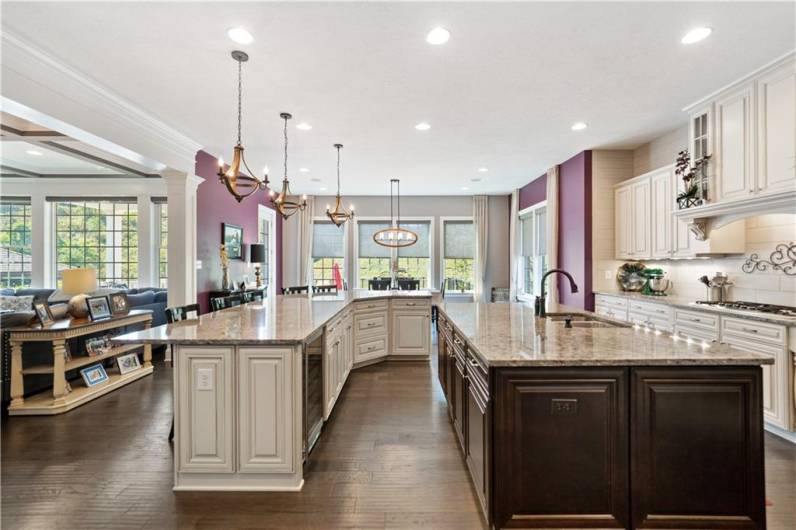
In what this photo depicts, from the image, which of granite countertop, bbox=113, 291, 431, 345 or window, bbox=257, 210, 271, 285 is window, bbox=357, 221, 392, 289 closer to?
window, bbox=257, 210, 271, 285

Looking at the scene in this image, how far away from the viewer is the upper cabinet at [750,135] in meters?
2.83

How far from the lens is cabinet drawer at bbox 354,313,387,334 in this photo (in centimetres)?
442

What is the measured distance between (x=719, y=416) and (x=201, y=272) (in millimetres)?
5697

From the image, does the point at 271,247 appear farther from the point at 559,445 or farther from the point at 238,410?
the point at 559,445

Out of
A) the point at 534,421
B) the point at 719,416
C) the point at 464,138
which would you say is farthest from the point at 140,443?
the point at 464,138

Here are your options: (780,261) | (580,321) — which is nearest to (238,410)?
(580,321)

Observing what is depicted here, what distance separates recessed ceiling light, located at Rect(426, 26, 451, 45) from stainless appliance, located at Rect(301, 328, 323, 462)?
221 centimetres

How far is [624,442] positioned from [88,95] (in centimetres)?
476

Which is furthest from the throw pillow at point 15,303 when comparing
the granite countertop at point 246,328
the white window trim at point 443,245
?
the white window trim at point 443,245

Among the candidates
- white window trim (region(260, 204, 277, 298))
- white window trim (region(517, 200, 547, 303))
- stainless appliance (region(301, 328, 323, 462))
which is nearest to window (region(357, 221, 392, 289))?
white window trim (region(260, 204, 277, 298))

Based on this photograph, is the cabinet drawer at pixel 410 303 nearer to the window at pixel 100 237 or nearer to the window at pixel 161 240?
the window at pixel 161 240

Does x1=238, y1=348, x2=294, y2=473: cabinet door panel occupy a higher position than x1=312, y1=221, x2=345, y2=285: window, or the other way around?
x1=312, y1=221, x2=345, y2=285: window

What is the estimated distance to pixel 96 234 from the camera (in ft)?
22.2

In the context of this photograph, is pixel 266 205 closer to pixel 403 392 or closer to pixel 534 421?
pixel 403 392
